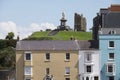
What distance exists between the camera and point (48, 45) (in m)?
66.6

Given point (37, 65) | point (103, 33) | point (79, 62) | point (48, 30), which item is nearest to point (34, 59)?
point (37, 65)

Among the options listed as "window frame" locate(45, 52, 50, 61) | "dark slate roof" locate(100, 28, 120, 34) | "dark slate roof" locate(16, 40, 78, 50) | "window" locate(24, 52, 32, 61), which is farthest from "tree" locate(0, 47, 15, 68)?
"dark slate roof" locate(100, 28, 120, 34)

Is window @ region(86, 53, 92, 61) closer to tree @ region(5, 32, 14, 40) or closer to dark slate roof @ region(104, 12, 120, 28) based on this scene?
dark slate roof @ region(104, 12, 120, 28)

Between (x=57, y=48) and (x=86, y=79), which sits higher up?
(x=57, y=48)

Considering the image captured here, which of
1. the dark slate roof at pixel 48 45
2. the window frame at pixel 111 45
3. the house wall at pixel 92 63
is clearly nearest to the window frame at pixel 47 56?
the dark slate roof at pixel 48 45

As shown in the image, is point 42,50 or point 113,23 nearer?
point 42,50

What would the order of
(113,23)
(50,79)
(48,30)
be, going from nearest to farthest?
(50,79) → (113,23) → (48,30)

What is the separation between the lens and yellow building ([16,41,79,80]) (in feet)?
214

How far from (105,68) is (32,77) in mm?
9740

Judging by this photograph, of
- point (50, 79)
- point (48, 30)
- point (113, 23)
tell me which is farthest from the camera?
point (48, 30)

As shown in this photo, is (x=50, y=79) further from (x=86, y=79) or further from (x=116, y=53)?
(x=116, y=53)

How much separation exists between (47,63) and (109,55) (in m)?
8.31

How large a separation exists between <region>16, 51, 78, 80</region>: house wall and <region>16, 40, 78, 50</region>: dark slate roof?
2.02ft

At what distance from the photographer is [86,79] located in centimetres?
6544
